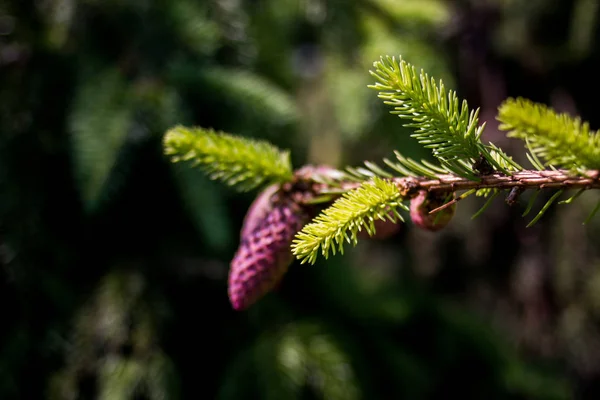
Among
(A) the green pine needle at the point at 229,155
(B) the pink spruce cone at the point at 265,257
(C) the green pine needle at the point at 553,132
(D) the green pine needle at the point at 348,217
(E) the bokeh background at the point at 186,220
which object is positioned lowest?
(E) the bokeh background at the point at 186,220

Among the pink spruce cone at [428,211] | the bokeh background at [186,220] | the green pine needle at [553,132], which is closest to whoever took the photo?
the green pine needle at [553,132]

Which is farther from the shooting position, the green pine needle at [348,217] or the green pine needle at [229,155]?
the green pine needle at [229,155]

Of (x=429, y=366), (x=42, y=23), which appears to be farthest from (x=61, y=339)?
(x=429, y=366)

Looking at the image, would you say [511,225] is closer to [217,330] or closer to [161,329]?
[217,330]

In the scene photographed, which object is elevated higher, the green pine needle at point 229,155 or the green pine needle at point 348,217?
the green pine needle at point 348,217

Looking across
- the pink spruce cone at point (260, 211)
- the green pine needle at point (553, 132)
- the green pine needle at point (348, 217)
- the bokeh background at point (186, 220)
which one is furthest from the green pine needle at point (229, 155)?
the bokeh background at point (186, 220)

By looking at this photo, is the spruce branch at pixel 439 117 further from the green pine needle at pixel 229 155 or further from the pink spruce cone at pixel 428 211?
the green pine needle at pixel 229 155
